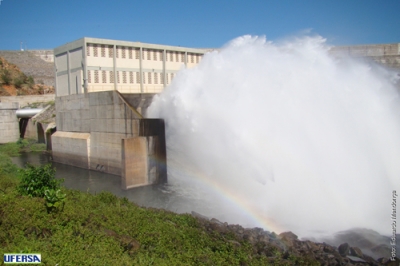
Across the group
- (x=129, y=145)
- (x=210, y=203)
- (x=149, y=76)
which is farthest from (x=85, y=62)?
(x=210, y=203)

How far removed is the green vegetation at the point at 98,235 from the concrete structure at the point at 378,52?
1050 inches

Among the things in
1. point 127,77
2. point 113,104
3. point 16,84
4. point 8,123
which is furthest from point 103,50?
point 16,84

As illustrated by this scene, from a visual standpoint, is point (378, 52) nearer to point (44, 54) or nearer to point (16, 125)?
point (16, 125)

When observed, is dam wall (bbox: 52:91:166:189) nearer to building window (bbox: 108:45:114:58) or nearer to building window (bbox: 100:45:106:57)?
building window (bbox: 100:45:106:57)

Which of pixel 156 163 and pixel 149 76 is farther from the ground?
pixel 149 76

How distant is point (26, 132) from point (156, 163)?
28.7 meters

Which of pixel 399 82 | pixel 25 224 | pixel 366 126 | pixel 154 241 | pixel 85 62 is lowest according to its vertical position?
pixel 154 241

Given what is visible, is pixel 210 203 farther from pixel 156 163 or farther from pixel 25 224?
pixel 25 224

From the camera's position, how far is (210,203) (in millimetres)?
16891

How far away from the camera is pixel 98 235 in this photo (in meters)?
7.88

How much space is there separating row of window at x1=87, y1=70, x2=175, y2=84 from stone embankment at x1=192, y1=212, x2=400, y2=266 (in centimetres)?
1809

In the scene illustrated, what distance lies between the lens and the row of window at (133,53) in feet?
82.8

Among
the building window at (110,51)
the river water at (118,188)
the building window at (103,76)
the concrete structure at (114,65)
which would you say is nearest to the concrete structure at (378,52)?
the concrete structure at (114,65)

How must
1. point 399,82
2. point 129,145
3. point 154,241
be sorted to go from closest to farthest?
point 154,241 < point 129,145 < point 399,82
